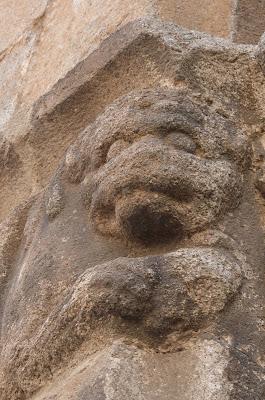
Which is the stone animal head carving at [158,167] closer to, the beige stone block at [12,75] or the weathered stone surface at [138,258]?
the weathered stone surface at [138,258]

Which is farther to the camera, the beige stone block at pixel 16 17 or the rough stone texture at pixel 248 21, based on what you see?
the beige stone block at pixel 16 17

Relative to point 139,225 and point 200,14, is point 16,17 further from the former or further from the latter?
point 139,225

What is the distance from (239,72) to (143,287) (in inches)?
24.6

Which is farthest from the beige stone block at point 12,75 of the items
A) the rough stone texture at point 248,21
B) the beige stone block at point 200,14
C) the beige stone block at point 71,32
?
the rough stone texture at point 248,21

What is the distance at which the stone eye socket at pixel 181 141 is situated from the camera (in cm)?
150

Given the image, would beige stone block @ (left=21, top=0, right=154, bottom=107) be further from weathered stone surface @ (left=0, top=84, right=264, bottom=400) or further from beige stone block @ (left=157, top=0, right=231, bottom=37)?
weathered stone surface @ (left=0, top=84, right=264, bottom=400)

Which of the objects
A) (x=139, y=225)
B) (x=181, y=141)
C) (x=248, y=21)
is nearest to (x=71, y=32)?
(x=248, y=21)

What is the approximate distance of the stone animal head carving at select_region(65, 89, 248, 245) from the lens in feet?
4.66

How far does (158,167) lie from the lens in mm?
1423

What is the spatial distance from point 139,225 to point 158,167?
10cm

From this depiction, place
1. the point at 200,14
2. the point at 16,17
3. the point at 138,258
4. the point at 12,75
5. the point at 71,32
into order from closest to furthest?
the point at 138,258 → the point at 200,14 → the point at 71,32 → the point at 12,75 → the point at 16,17

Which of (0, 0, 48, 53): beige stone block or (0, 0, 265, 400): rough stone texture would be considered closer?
(0, 0, 265, 400): rough stone texture

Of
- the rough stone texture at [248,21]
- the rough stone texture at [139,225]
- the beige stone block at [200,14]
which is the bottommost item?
the rough stone texture at [248,21]

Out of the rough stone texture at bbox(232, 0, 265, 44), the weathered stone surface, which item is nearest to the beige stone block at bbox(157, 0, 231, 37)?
the rough stone texture at bbox(232, 0, 265, 44)
